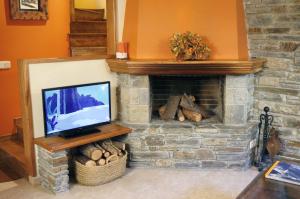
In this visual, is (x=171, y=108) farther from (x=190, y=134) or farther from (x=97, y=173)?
(x=97, y=173)

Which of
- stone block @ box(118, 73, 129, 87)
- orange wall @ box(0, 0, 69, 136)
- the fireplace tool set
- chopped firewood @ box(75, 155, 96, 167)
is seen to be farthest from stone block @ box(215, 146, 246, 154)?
orange wall @ box(0, 0, 69, 136)

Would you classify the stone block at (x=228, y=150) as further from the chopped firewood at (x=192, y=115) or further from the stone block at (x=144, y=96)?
the stone block at (x=144, y=96)

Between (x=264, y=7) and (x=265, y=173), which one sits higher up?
(x=264, y=7)

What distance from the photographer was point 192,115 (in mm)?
4008

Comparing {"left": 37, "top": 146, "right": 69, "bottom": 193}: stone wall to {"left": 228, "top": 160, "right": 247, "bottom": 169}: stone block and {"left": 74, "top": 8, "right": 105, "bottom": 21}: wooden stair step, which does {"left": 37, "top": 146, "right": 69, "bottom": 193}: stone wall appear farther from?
{"left": 74, "top": 8, "right": 105, "bottom": 21}: wooden stair step

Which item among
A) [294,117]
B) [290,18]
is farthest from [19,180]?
[290,18]

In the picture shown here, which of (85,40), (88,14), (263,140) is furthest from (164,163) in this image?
(88,14)

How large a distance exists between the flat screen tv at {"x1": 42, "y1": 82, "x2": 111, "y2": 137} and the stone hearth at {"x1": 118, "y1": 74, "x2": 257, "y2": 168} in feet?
1.10

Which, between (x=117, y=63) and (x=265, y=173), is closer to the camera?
(x=265, y=173)

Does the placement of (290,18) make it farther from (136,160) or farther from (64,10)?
(64,10)

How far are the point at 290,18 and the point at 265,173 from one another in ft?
6.06

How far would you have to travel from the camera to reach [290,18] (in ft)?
11.8

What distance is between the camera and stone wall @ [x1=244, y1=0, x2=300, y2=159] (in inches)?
143

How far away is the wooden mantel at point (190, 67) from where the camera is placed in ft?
11.7
